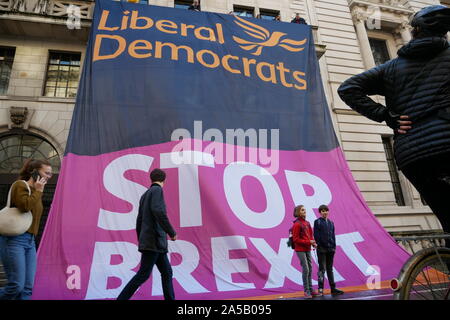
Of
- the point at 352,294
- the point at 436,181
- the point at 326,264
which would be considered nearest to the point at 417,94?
the point at 436,181

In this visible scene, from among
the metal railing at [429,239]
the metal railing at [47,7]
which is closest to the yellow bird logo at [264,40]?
the metal railing at [47,7]

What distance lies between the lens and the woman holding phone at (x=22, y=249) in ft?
10.0

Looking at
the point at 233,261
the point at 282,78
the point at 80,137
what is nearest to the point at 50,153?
the point at 80,137

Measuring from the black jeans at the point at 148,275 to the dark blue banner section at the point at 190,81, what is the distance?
3510 mm

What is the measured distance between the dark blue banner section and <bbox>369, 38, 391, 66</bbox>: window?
916 cm

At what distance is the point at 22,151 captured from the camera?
365 inches

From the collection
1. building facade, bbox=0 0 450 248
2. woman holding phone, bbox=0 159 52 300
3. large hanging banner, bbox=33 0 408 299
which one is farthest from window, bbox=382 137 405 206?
woman holding phone, bbox=0 159 52 300

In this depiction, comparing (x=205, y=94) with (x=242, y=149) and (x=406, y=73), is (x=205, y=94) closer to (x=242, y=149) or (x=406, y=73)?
(x=242, y=149)

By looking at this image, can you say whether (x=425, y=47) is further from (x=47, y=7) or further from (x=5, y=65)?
(x=5, y=65)

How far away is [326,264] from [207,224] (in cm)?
271

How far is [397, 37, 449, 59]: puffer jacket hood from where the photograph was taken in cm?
198

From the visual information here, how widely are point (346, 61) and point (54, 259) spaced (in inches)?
563

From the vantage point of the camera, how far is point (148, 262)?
3.72 meters

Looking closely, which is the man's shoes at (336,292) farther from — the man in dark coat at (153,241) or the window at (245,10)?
the window at (245,10)
